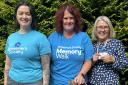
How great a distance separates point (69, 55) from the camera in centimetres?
456

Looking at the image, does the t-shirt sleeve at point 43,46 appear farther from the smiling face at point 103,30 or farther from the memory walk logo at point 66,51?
the smiling face at point 103,30

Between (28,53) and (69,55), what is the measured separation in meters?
0.50

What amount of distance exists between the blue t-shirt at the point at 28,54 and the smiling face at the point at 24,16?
0.13 m

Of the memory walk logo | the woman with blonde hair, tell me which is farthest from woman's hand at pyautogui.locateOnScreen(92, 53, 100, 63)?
the memory walk logo

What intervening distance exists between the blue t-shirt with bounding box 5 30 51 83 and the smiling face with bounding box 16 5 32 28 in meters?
0.13

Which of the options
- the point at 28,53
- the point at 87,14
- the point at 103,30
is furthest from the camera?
the point at 87,14

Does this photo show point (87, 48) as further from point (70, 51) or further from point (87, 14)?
point (87, 14)

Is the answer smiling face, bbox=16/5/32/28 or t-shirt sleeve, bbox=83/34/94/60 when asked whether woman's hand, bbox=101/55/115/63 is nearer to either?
t-shirt sleeve, bbox=83/34/94/60

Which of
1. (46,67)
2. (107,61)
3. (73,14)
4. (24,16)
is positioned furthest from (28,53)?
(107,61)

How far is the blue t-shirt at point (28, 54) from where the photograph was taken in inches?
178

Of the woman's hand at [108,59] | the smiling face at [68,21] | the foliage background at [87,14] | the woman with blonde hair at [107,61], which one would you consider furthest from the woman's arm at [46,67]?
the foliage background at [87,14]

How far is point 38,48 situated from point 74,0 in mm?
1985

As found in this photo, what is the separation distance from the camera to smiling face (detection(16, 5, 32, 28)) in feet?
15.1

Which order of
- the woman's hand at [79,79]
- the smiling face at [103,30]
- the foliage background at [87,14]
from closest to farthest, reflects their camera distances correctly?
Answer: the woman's hand at [79,79], the smiling face at [103,30], the foliage background at [87,14]
